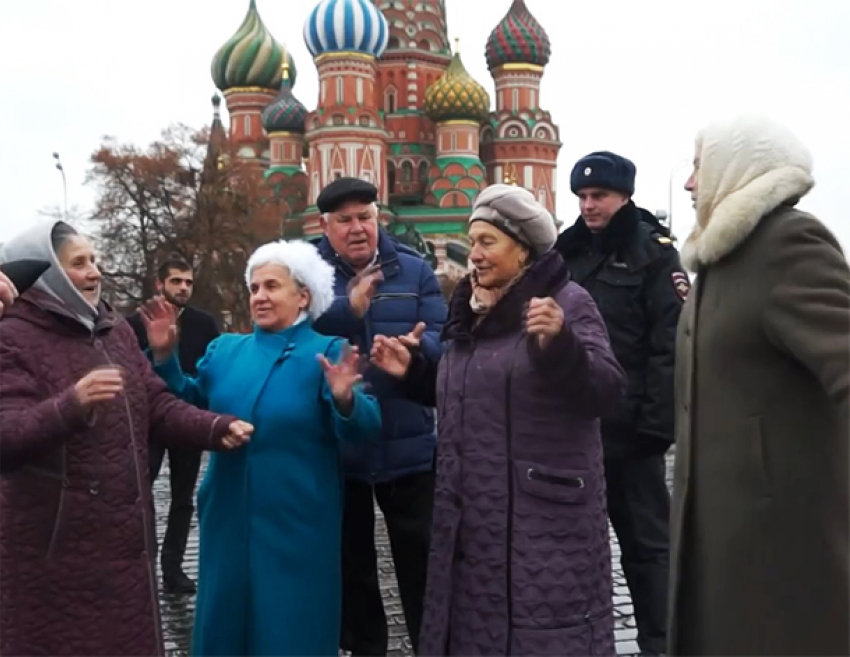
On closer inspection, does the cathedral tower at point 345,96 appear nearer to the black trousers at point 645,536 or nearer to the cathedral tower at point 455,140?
the cathedral tower at point 455,140

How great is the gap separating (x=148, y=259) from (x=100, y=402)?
23.3 metres

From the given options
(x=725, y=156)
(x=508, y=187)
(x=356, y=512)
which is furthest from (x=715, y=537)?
(x=356, y=512)

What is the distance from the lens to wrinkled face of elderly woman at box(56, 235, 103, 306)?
10.6 feet

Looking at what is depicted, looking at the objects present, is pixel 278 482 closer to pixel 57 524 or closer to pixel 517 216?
pixel 57 524

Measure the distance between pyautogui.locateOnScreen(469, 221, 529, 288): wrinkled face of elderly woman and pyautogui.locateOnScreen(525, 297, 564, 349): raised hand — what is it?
348mm

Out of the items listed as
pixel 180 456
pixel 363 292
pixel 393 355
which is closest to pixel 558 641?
pixel 393 355

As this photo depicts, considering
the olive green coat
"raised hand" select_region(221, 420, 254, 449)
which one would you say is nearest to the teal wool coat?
"raised hand" select_region(221, 420, 254, 449)

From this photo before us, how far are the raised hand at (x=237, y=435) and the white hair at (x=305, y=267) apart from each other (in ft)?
1.68

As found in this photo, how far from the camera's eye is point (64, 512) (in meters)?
2.99

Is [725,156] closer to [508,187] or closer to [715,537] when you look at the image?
[508,187]

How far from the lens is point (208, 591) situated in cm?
341

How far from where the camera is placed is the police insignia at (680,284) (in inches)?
163

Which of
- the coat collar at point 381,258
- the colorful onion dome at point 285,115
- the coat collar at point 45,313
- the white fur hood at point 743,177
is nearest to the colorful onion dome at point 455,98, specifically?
the colorful onion dome at point 285,115

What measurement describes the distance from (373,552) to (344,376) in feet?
3.45
